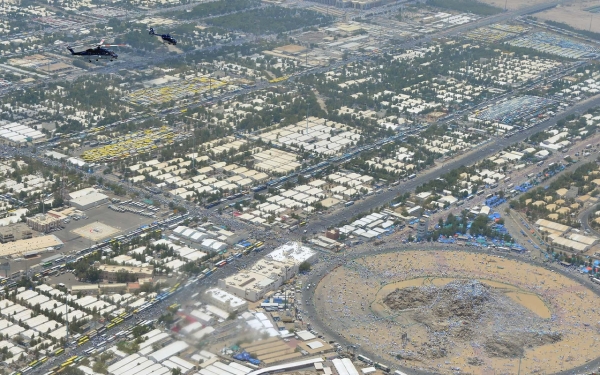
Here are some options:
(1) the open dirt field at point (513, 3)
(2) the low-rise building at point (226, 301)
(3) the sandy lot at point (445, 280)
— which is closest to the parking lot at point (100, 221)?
(2) the low-rise building at point (226, 301)

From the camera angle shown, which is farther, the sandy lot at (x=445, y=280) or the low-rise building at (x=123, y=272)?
the low-rise building at (x=123, y=272)

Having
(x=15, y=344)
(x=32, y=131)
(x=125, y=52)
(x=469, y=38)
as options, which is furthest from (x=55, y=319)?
(x=469, y=38)

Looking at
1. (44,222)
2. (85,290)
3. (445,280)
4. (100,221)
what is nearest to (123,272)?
(85,290)

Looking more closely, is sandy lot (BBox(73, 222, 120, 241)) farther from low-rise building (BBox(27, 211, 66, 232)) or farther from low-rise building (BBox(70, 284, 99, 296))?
low-rise building (BBox(70, 284, 99, 296))

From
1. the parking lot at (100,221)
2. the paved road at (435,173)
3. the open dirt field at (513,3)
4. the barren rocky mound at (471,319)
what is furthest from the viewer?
the open dirt field at (513,3)

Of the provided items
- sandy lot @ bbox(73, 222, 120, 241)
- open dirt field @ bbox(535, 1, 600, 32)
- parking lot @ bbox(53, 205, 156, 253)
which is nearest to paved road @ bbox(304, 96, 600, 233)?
parking lot @ bbox(53, 205, 156, 253)

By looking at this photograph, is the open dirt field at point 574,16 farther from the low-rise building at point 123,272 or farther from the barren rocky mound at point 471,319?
the low-rise building at point 123,272
